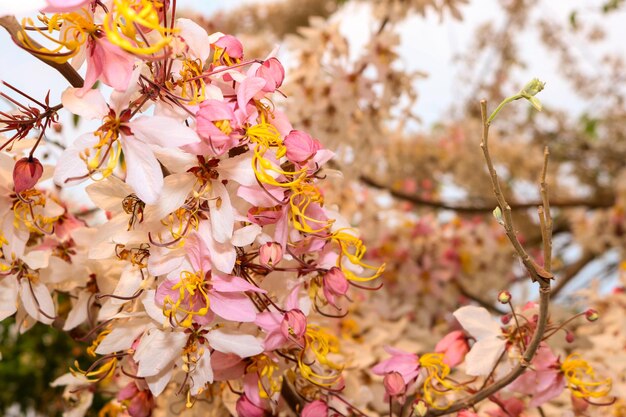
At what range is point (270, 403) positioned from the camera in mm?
490

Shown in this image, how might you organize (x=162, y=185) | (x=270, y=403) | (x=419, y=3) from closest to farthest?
(x=162, y=185)
(x=270, y=403)
(x=419, y=3)

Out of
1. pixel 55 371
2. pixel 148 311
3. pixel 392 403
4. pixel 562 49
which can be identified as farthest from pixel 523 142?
pixel 148 311

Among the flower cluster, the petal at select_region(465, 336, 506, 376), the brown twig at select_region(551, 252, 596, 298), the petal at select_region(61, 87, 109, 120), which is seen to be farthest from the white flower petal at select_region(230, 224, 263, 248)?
the brown twig at select_region(551, 252, 596, 298)

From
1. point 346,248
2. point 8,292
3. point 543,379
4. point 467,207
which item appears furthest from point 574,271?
point 8,292

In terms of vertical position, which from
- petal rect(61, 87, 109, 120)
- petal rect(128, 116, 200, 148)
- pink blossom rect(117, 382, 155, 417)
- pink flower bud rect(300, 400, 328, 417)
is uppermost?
petal rect(128, 116, 200, 148)

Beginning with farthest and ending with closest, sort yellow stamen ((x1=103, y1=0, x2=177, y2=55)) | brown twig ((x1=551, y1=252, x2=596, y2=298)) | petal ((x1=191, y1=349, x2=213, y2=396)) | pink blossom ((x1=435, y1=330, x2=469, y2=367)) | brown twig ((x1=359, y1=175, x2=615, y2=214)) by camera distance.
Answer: brown twig ((x1=551, y1=252, x2=596, y2=298))
brown twig ((x1=359, y1=175, x2=615, y2=214))
pink blossom ((x1=435, y1=330, x2=469, y2=367))
petal ((x1=191, y1=349, x2=213, y2=396))
yellow stamen ((x1=103, y1=0, x2=177, y2=55))

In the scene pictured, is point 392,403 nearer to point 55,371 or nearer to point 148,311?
point 148,311

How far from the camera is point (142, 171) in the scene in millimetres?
381

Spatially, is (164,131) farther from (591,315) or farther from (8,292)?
(591,315)

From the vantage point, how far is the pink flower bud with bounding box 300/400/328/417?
46 centimetres

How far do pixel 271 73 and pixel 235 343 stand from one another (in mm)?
174

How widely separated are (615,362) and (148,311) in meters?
0.53

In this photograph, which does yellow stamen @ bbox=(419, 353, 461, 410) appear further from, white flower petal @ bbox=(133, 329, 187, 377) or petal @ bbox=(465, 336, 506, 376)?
white flower petal @ bbox=(133, 329, 187, 377)

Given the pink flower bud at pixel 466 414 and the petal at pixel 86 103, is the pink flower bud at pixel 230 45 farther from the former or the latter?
the pink flower bud at pixel 466 414
